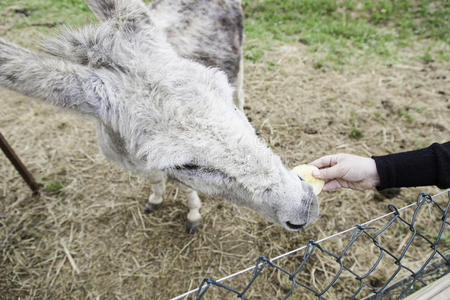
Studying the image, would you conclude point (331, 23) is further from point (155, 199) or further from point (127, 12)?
point (155, 199)

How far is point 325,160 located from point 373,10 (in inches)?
255

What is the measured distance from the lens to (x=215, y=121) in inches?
62.2

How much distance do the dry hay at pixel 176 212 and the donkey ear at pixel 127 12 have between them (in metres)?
0.85

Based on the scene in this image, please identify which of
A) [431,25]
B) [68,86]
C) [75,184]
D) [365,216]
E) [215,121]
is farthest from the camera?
[431,25]

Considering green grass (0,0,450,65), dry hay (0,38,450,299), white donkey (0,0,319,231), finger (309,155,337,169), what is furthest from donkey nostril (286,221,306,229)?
green grass (0,0,450,65)

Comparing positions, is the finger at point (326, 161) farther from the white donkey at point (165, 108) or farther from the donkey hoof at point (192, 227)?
the donkey hoof at point (192, 227)

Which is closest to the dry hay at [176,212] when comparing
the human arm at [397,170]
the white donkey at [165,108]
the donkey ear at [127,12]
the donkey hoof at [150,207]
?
the donkey hoof at [150,207]

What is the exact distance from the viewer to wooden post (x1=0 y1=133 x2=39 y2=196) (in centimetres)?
284

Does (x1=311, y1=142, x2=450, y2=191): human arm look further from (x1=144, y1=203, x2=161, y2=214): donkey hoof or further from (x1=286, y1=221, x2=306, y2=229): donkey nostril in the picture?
(x1=144, y1=203, x2=161, y2=214): donkey hoof

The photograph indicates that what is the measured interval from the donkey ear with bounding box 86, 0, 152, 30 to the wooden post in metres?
1.78

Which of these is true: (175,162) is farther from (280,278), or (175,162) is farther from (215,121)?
(280,278)

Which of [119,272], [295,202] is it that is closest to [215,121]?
[295,202]

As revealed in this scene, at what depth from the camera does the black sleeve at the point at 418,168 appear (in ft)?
5.71

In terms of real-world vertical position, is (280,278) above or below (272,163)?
below
